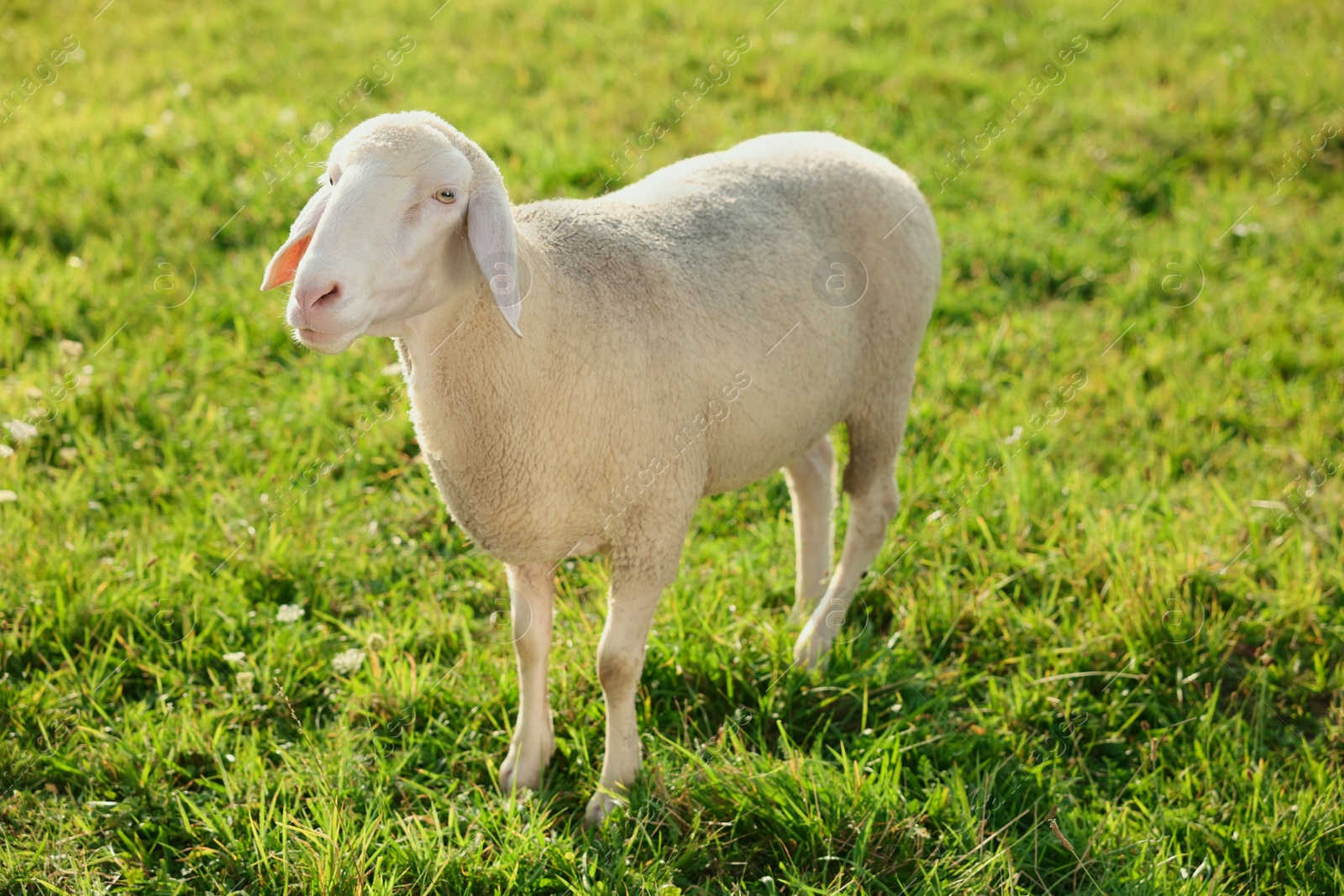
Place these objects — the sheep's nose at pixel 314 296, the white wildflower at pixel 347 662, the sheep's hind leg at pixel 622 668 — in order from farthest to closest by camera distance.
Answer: the white wildflower at pixel 347 662, the sheep's hind leg at pixel 622 668, the sheep's nose at pixel 314 296

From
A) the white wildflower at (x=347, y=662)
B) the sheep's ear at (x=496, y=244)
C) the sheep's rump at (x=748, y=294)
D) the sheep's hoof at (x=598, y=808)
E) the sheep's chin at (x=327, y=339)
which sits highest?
the sheep's ear at (x=496, y=244)

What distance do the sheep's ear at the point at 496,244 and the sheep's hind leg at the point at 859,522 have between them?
149cm

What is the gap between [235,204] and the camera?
541 centimetres

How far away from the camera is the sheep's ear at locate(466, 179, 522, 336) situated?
80.0 inches

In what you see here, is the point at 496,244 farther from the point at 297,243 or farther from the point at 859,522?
the point at 859,522

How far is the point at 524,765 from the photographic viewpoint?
2826 mm

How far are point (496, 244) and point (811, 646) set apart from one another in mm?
1687

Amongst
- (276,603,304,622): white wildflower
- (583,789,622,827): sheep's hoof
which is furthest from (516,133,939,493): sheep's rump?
(276,603,304,622): white wildflower

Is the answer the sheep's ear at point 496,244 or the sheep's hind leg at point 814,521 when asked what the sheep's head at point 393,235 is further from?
the sheep's hind leg at point 814,521

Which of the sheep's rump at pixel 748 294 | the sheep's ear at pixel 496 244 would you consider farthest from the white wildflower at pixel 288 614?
the sheep's ear at pixel 496 244

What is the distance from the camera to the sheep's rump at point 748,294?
2537mm

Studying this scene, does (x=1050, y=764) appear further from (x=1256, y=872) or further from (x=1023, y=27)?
(x=1023, y=27)

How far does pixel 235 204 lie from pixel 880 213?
3701 millimetres

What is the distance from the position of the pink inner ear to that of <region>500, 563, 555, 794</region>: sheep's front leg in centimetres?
100
